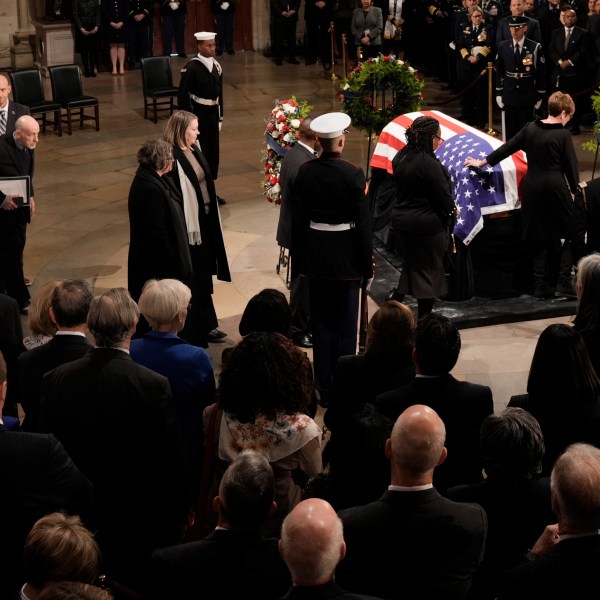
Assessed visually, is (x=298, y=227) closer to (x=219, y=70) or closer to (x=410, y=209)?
(x=410, y=209)

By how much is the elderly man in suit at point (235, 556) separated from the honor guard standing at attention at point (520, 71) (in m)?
9.94

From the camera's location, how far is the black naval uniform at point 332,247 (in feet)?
21.1

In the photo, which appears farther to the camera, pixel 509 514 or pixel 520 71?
pixel 520 71

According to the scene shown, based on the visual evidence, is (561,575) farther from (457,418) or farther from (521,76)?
(521,76)

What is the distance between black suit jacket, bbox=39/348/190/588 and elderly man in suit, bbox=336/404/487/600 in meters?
1.08

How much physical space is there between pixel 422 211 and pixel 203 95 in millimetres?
4060

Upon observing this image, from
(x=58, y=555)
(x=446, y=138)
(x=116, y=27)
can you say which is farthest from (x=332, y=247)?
(x=116, y=27)

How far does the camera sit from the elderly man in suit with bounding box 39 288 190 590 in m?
4.41

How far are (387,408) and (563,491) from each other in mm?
1185

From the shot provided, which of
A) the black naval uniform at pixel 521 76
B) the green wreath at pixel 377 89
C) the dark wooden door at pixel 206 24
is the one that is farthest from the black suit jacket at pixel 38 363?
the dark wooden door at pixel 206 24

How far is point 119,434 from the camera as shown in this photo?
4.43 meters

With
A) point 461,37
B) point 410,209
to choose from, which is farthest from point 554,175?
point 461,37

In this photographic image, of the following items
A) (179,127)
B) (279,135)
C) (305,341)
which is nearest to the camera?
(179,127)

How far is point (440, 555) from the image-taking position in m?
3.60
